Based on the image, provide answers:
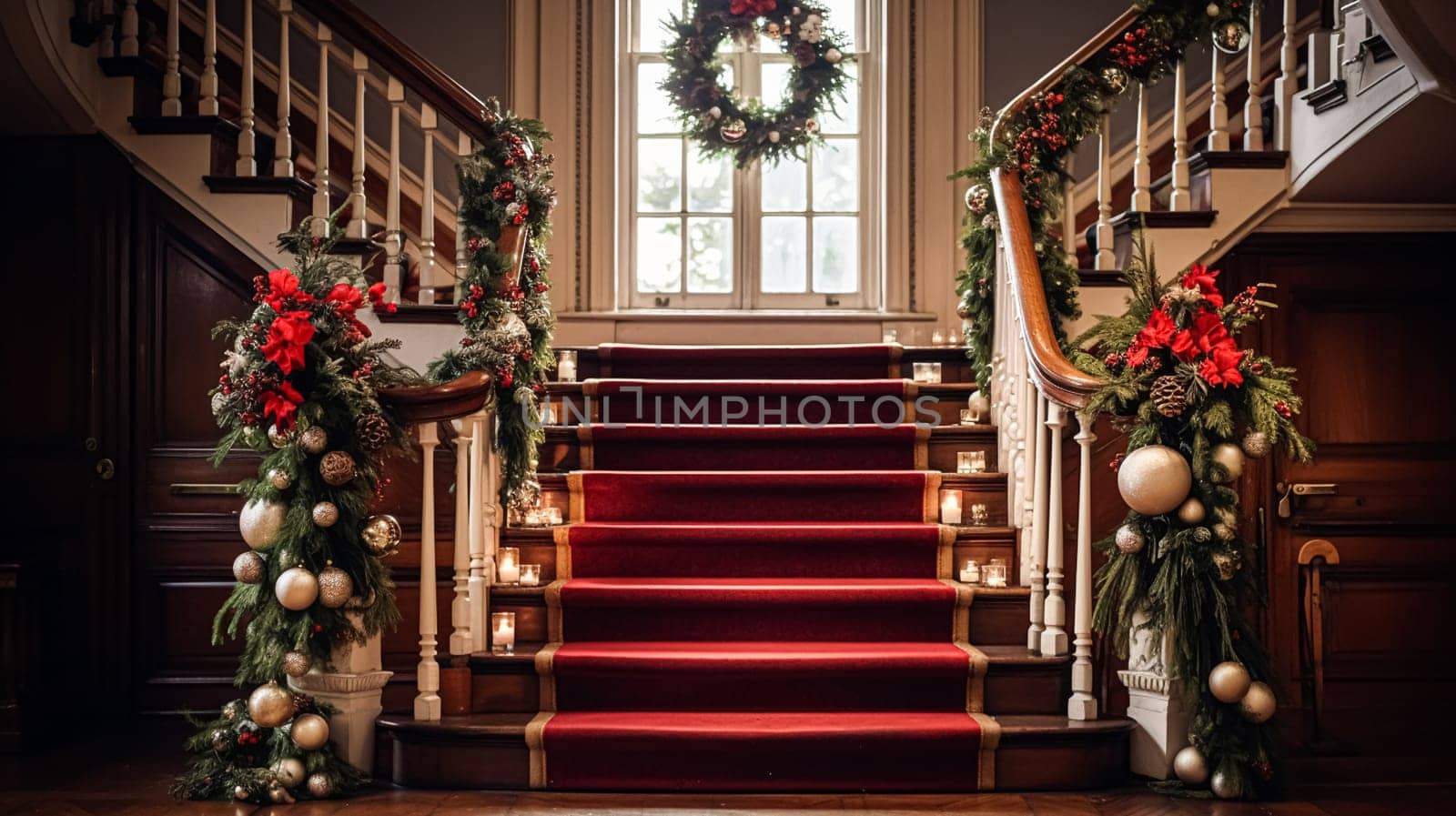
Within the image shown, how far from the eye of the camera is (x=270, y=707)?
3.21m

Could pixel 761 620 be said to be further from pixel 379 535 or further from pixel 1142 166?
pixel 1142 166

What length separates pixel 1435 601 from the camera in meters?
4.92

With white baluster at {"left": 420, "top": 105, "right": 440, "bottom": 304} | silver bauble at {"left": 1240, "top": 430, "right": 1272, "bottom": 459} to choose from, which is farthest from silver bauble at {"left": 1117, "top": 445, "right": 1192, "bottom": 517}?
white baluster at {"left": 420, "top": 105, "right": 440, "bottom": 304}

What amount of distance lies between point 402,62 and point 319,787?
2.36 meters

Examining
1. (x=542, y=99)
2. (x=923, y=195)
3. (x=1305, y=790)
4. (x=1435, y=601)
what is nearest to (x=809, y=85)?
(x=923, y=195)

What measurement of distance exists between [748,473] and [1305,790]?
6.31 ft

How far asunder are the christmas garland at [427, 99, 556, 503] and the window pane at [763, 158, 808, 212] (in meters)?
2.45

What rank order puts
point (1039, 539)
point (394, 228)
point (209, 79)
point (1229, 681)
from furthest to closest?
point (209, 79)
point (394, 228)
point (1039, 539)
point (1229, 681)

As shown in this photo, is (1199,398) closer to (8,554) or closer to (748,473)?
(748,473)

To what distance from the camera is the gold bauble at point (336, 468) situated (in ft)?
10.5

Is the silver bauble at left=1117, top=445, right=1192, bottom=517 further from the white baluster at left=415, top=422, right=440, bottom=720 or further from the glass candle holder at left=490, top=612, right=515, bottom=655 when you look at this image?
the white baluster at left=415, top=422, right=440, bottom=720

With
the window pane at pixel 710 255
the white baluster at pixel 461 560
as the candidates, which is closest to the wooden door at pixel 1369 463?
the window pane at pixel 710 255

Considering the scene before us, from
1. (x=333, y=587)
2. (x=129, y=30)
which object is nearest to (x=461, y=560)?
(x=333, y=587)

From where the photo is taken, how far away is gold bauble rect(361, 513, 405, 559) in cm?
328
